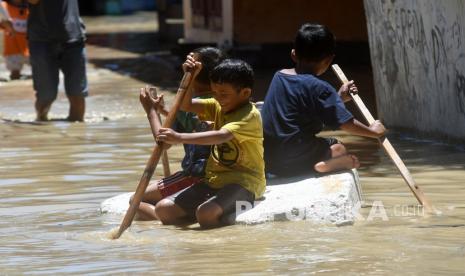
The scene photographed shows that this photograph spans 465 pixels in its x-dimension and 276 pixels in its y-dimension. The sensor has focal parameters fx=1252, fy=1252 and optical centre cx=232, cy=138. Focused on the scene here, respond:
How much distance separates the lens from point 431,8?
411 inches

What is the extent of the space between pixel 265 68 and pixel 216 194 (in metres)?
10.7

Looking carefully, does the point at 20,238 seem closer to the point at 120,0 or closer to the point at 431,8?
the point at 431,8

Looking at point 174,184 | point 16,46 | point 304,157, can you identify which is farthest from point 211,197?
point 16,46

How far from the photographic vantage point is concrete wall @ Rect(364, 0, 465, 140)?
9.96 m

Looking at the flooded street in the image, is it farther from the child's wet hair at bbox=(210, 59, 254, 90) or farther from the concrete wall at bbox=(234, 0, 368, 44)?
the concrete wall at bbox=(234, 0, 368, 44)

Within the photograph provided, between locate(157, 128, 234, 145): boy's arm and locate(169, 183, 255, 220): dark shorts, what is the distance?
319 mm

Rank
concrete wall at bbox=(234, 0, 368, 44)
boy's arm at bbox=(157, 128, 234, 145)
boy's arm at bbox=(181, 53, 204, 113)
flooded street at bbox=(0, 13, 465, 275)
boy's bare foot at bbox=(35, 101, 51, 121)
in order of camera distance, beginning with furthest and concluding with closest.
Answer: concrete wall at bbox=(234, 0, 368, 44)
boy's bare foot at bbox=(35, 101, 51, 121)
boy's arm at bbox=(181, 53, 204, 113)
boy's arm at bbox=(157, 128, 234, 145)
flooded street at bbox=(0, 13, 465, 275)

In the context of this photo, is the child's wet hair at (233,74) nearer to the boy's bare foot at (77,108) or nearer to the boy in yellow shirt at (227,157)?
the boy in yellow shirt at (227,157)

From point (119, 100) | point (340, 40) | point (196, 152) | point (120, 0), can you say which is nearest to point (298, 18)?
point (340, 40)

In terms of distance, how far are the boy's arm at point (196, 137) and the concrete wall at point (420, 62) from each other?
3.65 metres

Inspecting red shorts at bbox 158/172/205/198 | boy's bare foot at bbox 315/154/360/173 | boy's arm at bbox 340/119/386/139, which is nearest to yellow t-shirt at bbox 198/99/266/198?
red shorts at bbox 158/172/205/198

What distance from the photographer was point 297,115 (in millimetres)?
7172

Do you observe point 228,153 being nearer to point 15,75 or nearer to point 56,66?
point 56,66

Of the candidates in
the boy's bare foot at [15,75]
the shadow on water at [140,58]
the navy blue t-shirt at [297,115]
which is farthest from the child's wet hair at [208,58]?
the boy's bare foot at [15,75]
